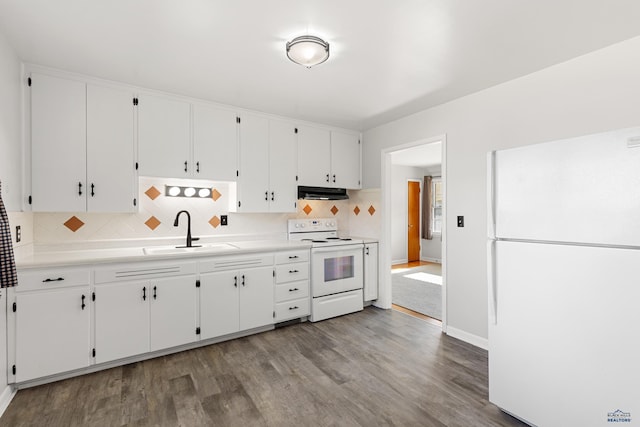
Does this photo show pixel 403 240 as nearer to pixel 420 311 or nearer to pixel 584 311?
pixel 420 311

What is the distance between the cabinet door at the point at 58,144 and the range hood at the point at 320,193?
2.18 m

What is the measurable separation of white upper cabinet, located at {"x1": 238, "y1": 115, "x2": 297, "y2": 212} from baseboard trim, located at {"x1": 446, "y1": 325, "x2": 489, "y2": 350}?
87.9 inches

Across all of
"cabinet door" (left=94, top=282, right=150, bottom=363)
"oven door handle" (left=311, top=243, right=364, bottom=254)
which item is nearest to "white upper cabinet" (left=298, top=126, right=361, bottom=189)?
"oven door handle" (left=311, top=243, right=364, bottom=254)

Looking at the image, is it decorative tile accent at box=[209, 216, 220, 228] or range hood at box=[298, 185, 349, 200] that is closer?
decorative tile accent at box=[209, 216, 220, 228]

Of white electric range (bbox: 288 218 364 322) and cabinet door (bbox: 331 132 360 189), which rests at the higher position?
cabinet door (bbox: 331 132 360 189)

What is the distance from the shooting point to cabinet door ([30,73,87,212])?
2.38 meters

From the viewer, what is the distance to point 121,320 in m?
2.45

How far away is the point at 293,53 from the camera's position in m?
2.01

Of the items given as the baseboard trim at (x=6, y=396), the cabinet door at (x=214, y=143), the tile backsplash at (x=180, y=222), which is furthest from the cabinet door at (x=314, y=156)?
the baseboard trim at (x=6, y=396)

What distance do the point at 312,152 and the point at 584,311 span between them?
3.09 m

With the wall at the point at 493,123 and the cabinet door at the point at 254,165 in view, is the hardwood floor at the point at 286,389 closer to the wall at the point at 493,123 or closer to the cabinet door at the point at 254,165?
the wall at the point at 493,123

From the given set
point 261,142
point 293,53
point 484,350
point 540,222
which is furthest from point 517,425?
point 261,142

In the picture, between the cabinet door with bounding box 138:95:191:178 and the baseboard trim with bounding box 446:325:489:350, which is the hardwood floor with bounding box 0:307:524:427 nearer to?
the baseboard trim with bounding box 446:325:489:350

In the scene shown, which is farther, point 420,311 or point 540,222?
point 420,311
